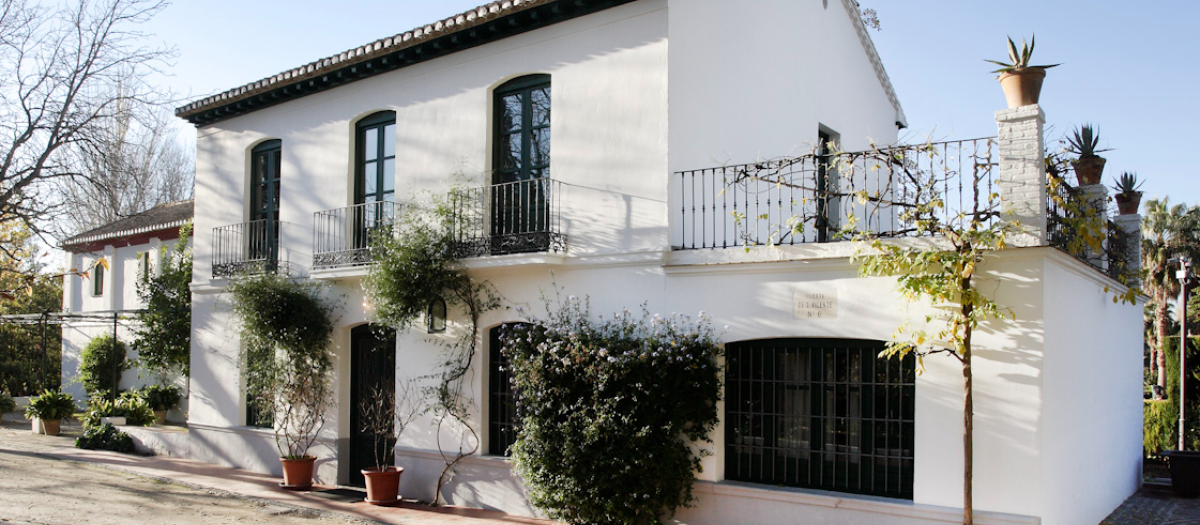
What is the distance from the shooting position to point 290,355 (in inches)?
502

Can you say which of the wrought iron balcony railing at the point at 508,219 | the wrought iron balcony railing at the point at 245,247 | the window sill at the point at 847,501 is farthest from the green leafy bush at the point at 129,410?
the window sill at the point at 847,501

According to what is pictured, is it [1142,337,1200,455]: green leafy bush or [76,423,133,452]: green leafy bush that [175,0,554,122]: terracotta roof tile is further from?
[1142,337,1200,455]: green leafy bush

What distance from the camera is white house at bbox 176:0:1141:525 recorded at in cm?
802

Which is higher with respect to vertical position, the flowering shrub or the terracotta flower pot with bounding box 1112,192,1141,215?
the terracotta flower pot with bounding box 1112,192,1141,215

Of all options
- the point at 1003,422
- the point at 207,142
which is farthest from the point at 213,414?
the point at 1003,422

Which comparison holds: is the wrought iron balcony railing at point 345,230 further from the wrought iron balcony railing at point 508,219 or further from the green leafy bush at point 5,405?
the green leafy bush at point 5,405

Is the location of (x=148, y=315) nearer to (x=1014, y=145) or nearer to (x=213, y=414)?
(x=213, y=414)

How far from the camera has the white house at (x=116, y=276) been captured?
74.3 ft

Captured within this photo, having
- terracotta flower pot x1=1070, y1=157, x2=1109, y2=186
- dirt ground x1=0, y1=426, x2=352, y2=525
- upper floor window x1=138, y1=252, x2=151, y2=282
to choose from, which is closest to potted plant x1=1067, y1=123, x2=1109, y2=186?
terracotta flower pot x1=1070, y1=157, x2=1109, y2=186

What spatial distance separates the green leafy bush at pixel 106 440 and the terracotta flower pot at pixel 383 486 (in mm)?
7057

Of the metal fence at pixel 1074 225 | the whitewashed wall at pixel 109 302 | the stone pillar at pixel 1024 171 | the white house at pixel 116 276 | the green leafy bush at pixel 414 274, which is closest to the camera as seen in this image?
the stone pillar at pixel 1024 171

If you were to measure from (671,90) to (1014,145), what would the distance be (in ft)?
11.5

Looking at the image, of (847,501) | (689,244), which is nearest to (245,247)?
(689,244)

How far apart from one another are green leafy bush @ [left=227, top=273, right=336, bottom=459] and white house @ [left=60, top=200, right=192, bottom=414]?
393 inches
